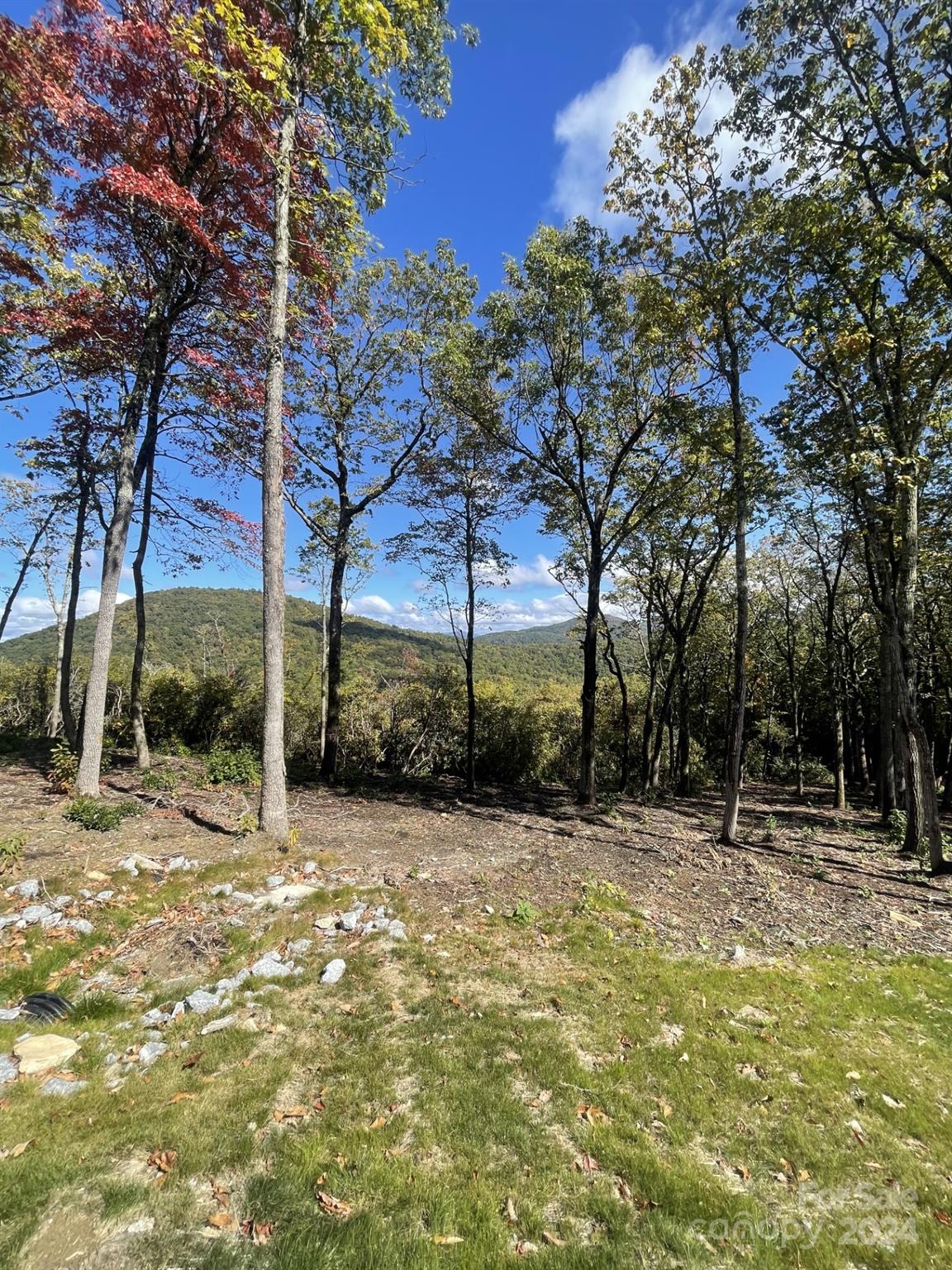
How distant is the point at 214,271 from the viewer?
8875 millimetres

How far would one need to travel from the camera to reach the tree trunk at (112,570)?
25.8 feet

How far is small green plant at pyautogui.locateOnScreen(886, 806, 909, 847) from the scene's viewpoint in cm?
1015

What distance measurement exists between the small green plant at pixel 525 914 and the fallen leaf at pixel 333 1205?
345 centimetres

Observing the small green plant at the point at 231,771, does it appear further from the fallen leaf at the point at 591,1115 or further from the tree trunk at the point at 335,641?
the fallen leaf at the point at 591,1115

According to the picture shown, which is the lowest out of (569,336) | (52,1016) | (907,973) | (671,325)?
(907,973)

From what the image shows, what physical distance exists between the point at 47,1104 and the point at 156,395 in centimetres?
1035

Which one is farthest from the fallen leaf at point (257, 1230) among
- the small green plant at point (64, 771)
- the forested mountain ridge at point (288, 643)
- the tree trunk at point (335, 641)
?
the forested mountain ridge at point (288, 643)

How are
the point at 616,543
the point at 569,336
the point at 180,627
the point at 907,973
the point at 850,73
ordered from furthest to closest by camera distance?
the point at 180,627 → the point at 616,543 → the point at 569,336 → the point at 850,73 → the point at 907,973

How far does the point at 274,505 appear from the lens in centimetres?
689

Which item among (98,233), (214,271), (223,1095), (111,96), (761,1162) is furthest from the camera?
(214,271)

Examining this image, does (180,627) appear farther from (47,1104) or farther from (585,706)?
(47,1104)

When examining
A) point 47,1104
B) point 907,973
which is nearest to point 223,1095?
point 47,1104

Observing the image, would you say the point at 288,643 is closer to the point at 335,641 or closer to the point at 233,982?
the point at 335,641

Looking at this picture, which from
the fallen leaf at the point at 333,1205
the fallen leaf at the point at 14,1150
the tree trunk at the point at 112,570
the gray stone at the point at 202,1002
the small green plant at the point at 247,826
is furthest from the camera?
the tree trunk at the point at 112,570
